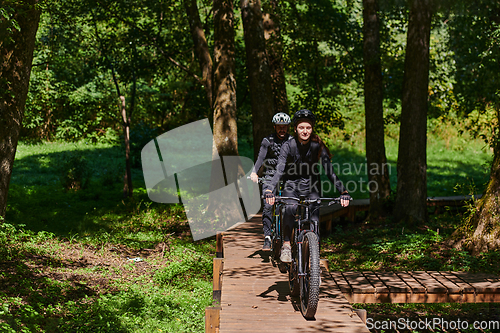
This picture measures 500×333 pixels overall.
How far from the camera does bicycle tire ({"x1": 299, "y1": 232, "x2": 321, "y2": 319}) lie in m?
5.03

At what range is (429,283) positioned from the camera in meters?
6.60

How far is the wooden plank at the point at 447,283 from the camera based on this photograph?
638 cm

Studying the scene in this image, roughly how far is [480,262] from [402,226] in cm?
320

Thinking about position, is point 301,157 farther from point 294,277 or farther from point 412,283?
point 412,283

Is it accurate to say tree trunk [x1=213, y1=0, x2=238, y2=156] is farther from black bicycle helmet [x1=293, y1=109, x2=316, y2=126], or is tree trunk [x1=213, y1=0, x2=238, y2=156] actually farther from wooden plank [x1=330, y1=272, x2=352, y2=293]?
black bicycle helmet [x1=293, y1=109, x2=316, y2=126]

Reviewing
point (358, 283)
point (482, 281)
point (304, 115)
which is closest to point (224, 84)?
point (304, 115)

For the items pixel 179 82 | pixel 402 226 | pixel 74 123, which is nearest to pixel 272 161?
pixel 402 226

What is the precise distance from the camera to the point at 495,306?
801cm

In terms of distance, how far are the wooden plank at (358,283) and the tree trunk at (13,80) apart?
6511 millimetres

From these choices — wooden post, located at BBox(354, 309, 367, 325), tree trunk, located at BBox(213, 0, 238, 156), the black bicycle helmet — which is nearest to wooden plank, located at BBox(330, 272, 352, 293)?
wooden post, located at BBox(354, 309, 367, 325)

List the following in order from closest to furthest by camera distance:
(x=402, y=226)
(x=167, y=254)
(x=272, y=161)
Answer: (x=272, y=161), (x=167, y=254), (x=402, y=226)

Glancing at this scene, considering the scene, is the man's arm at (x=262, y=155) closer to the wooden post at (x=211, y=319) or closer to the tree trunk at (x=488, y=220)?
the wooden post at (x=211, y=319)

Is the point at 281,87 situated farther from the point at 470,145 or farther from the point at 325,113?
the point at 470,145

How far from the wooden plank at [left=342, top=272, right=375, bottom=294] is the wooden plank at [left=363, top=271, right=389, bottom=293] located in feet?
0.17
